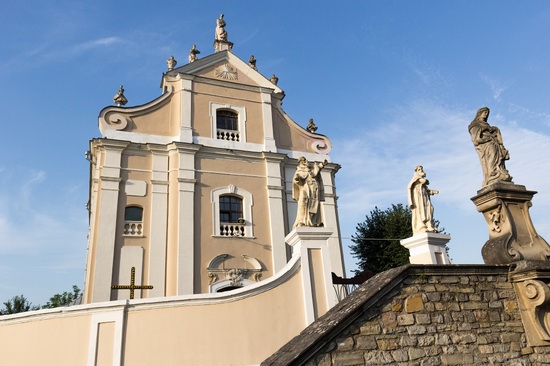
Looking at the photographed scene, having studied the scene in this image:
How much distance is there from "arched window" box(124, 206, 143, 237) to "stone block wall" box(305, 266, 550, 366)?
1028cm

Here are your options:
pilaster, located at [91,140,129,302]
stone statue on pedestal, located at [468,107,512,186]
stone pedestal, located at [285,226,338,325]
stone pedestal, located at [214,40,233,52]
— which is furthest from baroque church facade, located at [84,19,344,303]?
stone statue on pedestal, located at [468,107,512,186]

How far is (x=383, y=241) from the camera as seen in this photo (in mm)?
26531

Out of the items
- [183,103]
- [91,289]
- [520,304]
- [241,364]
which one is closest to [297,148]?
[183,103]

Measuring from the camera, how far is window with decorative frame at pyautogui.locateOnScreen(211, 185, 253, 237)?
14727 millimetres

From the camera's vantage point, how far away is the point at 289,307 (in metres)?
8.20

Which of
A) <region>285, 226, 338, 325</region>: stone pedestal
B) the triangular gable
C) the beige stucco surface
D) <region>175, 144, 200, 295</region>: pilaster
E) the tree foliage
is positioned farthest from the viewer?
the tree foliage

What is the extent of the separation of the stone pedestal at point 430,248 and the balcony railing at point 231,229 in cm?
682

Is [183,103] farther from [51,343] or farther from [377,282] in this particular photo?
[377,282]

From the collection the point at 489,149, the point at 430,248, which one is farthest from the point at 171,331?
the point at 489,149

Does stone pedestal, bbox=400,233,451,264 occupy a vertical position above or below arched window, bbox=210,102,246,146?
below

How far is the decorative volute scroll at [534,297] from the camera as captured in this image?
567 centimetres

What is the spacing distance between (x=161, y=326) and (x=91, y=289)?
19.9 feet

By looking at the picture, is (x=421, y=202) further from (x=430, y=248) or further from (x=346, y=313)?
(x=346, y=313)

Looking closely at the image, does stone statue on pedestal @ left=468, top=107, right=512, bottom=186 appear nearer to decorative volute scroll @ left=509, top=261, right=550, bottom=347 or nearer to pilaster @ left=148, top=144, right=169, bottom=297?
decorative volute scroll @ left=509, top=261, right=550, bottom=347
